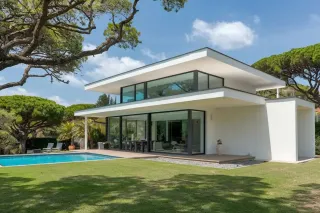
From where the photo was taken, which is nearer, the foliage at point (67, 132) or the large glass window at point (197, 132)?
the large glass window at point (197, 132)

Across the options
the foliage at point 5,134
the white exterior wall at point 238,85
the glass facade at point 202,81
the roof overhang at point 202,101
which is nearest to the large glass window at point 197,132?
the roof overhang at point 202,101

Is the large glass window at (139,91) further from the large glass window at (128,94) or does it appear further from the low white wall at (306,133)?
the low white wall at (306,133)

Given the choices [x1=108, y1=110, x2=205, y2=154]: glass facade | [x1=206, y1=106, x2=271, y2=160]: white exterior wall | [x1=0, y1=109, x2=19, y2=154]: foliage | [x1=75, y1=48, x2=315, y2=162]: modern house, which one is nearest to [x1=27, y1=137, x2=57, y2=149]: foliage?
[x1=0, y1=109, x2=19, y2=154]: foliage

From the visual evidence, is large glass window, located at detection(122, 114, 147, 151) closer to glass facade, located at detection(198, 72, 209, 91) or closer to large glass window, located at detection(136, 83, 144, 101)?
large glass window, located at detection(136, 83, 144, 101)

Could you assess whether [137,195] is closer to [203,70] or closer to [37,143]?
[203,70]

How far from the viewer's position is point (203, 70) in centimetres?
1673

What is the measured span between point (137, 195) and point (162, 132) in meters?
12.5

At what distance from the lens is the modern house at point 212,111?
1515cm

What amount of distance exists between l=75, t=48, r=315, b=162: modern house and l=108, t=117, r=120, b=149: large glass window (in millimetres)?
2106

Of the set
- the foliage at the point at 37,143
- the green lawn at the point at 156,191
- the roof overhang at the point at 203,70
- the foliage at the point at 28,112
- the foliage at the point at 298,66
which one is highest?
the foliage at the point at 298,66

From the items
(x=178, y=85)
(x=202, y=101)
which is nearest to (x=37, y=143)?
(x=178, y=85)

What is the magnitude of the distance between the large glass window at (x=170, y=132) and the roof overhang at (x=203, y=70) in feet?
9.11

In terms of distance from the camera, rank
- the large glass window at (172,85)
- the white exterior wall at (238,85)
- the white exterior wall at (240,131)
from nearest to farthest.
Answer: the white exterior wall at (240,131) → the large glass window at (172,85) → the white exterior wall at (238,85)

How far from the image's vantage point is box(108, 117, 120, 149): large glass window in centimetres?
2342
